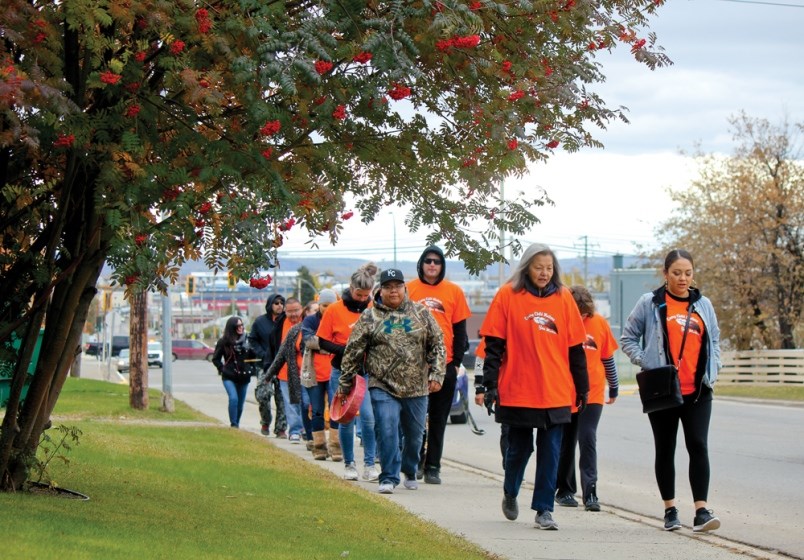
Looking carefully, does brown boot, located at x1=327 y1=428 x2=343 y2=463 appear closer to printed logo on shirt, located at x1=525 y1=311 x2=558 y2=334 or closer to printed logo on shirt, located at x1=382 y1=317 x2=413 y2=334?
printed logo on shirt, located at x1=382 y1=317 x2=413 y2=334

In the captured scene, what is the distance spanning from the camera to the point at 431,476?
11711 mm

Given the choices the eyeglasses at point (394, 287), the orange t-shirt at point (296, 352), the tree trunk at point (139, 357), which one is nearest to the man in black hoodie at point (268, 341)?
the orange t-shirt at point (296, 352)

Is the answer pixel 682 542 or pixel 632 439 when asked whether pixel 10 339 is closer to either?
pixel 682 542

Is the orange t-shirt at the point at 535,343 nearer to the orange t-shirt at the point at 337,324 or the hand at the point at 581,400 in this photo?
the hand at the point at 581,400

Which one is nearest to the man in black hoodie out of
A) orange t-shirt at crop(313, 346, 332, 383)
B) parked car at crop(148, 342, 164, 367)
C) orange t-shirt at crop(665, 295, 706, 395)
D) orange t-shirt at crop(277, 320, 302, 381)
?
orange t-shirt at crop(277, 320, 302, 381)

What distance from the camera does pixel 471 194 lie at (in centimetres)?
839

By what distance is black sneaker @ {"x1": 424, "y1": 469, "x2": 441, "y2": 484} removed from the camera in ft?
38.3

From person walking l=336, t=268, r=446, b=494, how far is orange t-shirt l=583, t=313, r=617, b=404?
1.19 m

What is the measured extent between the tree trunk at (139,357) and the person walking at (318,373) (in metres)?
8.79

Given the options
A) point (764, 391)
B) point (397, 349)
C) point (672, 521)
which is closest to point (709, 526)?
point (672, 521)

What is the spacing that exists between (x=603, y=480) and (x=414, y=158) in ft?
19.0

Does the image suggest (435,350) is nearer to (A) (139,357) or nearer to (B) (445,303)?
(B) (445,303)

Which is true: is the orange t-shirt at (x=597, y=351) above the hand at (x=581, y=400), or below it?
above

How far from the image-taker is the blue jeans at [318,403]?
543 inches
